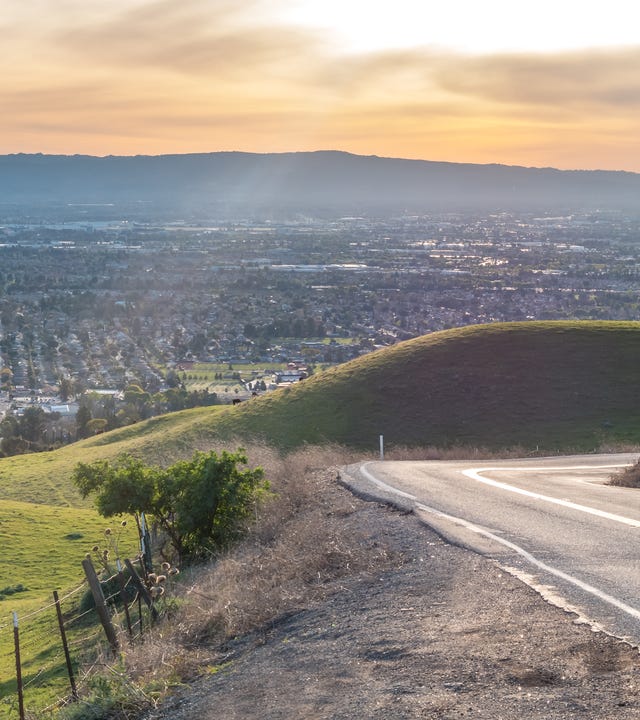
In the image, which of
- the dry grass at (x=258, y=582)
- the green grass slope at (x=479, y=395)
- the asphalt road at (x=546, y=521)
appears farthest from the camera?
the green grass slope at (x=479, y=395)

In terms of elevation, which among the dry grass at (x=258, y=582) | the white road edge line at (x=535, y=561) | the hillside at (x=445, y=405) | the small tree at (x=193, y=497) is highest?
the white road edge line at (x=535, y=561)

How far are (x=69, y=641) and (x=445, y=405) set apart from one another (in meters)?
26.6

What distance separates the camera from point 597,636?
7629 mm

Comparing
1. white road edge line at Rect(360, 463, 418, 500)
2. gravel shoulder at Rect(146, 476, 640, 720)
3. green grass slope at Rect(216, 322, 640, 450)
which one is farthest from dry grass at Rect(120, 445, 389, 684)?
green grass slope at Rect(216, 322, 640, 450)

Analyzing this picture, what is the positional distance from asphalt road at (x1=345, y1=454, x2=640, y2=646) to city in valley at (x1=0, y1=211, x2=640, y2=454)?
46186 millimetres

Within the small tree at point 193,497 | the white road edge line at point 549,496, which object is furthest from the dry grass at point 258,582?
the white road edge line at point 549,496

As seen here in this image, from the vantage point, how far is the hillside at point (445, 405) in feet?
128

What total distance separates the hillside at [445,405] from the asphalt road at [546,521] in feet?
53.8

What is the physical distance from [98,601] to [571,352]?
38237 millimetres

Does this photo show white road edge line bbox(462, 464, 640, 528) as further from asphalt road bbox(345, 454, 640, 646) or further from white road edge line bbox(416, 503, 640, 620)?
white road edge line bbox(416, 503, 640, 620)

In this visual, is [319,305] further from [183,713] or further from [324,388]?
[183,713]

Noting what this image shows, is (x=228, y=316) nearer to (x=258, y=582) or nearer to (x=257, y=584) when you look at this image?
(x=258, y=582)

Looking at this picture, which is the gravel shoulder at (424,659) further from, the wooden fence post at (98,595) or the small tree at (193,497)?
the small tree at (193,497)

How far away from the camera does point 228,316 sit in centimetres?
13550
